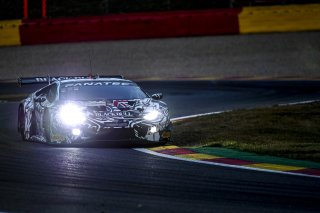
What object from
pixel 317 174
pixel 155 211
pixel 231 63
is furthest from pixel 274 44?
pixel 155 211

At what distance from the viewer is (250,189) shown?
30.6 feet

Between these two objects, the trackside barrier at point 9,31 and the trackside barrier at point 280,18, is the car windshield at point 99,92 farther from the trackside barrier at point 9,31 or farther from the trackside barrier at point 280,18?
the trackside barrier at point 9,31

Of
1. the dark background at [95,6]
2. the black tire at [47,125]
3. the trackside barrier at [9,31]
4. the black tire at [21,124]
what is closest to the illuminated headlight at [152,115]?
the black tire at [47,125]

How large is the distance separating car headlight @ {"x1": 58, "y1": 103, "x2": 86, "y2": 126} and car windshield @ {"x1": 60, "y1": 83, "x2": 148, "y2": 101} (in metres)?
0.39

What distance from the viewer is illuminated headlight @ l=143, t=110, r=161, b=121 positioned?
14.0 meters

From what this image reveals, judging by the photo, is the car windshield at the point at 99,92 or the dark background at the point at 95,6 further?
the dark background at the point at 95,6

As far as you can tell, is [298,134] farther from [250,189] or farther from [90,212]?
[90,212]

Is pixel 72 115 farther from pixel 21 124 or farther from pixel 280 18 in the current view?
pixel 280 18

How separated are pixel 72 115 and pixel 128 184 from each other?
4480mm

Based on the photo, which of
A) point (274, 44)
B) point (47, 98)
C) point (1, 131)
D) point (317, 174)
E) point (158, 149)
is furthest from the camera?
point (274, 44)

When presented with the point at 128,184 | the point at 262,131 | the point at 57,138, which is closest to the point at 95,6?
the point at 262,131

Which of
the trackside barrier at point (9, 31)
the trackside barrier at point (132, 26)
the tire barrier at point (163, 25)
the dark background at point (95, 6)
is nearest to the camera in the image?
the tire barrier at point (163, 25)

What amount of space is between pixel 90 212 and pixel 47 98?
718cm

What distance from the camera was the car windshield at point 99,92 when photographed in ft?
47.8
